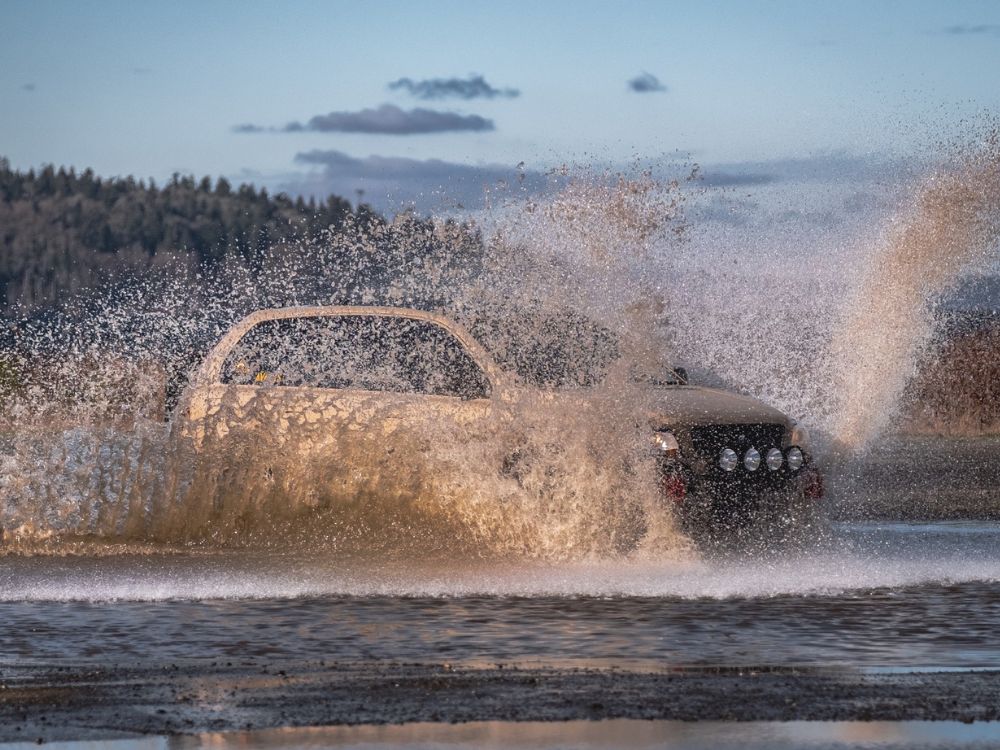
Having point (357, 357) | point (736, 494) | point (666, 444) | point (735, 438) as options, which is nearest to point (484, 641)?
point (666, 444)

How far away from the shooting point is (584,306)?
47.8 ft

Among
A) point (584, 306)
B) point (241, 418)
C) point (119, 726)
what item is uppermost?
point (584, 306)

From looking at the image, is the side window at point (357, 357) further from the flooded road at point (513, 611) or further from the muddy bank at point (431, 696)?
the muddy bank at point (431, 696)

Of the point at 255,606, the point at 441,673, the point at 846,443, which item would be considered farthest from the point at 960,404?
the point at 441,673

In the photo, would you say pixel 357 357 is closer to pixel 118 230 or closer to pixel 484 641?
pixel 484 641

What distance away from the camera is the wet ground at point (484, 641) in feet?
24.6

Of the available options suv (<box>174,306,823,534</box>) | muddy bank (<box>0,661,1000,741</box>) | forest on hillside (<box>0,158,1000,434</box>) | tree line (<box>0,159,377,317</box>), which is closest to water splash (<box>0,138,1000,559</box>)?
suv (<box>174,306,823,534</box>)

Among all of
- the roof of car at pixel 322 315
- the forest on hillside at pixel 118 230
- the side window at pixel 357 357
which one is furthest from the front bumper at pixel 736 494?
the forest on hillside at pixel 118 230

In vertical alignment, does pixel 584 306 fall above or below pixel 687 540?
above

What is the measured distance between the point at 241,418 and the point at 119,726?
23.9ft

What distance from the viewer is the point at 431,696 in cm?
776

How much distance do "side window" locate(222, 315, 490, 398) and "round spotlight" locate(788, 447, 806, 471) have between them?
2.17m

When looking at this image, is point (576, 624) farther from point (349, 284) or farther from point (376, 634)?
point (349, 284)

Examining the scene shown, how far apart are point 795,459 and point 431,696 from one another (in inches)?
251
